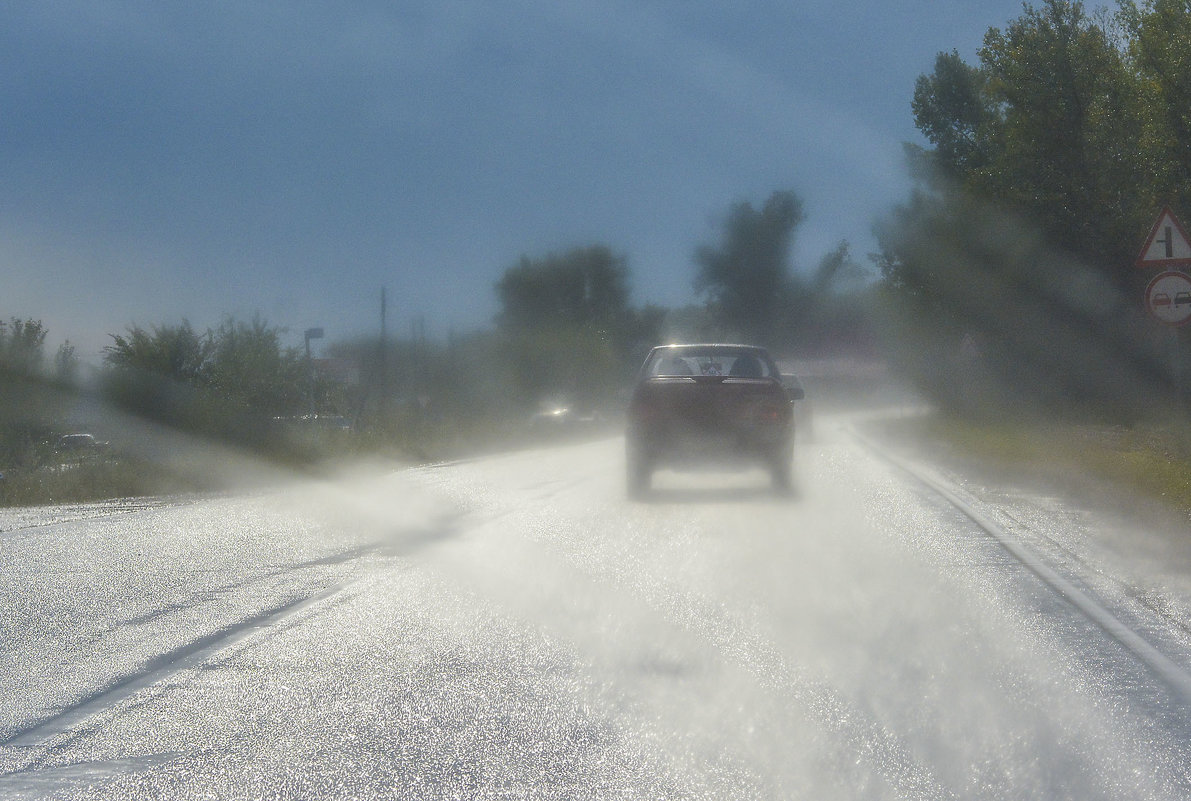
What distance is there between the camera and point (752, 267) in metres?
101

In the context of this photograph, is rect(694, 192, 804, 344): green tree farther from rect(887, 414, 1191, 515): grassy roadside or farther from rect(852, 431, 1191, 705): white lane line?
rect(852, 431, 1191, 705): white lane line

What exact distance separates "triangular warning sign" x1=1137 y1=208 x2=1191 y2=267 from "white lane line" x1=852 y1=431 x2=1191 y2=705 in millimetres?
4123

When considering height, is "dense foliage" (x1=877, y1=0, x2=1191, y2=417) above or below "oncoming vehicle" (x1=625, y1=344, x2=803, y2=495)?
above

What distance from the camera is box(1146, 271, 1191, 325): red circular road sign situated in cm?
1692

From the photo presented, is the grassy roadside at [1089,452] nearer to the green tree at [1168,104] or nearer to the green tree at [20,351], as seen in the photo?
the green tree at [1168,104]

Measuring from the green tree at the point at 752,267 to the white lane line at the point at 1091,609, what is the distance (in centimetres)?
8560

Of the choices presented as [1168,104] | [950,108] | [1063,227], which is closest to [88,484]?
[1168,104]

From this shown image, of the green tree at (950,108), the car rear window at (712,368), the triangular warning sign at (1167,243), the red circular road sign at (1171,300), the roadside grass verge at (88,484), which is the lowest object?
the roadside grass verge at (88,484)

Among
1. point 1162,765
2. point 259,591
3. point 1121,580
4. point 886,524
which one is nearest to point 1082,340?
point 886,524

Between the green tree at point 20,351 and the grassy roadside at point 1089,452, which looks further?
the green tree at point 20,351

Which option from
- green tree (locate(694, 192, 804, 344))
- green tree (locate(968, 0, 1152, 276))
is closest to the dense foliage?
green tree (locate(968, 0, 1152, 276))

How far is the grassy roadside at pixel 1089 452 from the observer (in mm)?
16391

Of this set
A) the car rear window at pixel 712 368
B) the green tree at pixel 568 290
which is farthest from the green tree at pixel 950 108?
the car rear window at pixel 712 368

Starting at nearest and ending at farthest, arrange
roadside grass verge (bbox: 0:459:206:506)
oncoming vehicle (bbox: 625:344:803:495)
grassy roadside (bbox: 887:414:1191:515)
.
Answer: grassy roadside (bbox: 887:414:1191:515), oncoming vehicle (bbox: 625:344:803:495), roadside grass verge (bbox: 0:459:206:506)
